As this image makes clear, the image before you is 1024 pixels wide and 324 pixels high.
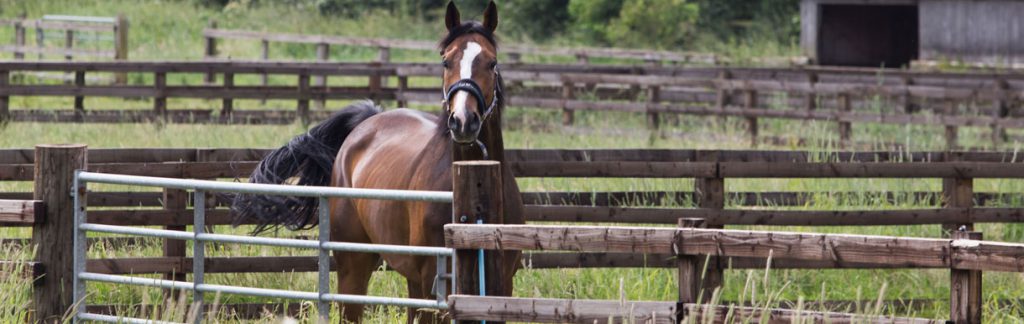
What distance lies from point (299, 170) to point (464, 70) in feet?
6.92

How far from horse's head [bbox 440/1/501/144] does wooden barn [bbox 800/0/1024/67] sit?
89.3 ft

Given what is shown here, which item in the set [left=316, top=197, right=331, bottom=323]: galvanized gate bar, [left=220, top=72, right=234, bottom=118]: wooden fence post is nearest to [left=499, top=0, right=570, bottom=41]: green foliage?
[left=220, top=72, right=234, bottom=118]: wooden fence post

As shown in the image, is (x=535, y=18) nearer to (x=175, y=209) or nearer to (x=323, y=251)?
(x=175, y=209)

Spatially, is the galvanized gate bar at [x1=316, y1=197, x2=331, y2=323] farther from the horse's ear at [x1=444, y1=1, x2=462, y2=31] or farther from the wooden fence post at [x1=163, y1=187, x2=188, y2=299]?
the wooden fence post at [x1=163, y1=187, x2=188, y2=299]

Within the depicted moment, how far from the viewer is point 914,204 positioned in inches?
430

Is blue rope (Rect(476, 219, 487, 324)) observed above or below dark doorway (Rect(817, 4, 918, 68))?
below

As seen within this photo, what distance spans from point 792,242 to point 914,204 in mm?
6005

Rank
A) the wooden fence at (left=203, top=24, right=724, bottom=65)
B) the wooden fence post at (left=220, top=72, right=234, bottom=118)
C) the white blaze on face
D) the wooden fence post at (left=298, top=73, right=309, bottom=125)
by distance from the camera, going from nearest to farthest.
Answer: the white blaze on face
the wooden fence post at (left=220, top=72, right=234, bottom=118)
the wooden fence post at (left=298, top=73, right=309, bottom=125)
the wooden fence at (left=203, top=24, right=724, bottom=65)

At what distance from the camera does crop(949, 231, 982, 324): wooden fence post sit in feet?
16.7

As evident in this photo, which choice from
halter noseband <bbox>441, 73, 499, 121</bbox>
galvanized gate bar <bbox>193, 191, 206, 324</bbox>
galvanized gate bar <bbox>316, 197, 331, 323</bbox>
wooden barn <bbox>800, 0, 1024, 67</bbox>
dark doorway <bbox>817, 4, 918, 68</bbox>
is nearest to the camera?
galvanized gate bar <bbox>316, 197, 331, 323</bbox>

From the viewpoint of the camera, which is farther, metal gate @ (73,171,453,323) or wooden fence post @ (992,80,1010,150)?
wooden fence post @ (992,80,1010,150)

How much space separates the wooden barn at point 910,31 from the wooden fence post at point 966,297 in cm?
2848

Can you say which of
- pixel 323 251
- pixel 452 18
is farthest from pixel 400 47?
pixel 323 251

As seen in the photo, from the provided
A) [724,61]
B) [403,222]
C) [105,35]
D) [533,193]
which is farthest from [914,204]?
[105,35]
